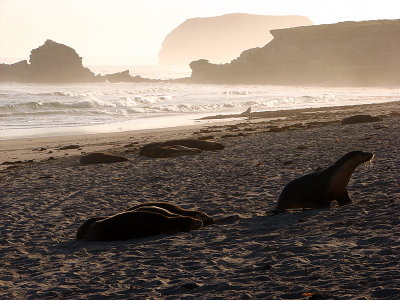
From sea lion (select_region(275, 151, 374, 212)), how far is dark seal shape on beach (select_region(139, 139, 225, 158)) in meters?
8.81

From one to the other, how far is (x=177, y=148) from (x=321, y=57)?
9003cm

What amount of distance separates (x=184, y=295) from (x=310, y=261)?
4.66 ft

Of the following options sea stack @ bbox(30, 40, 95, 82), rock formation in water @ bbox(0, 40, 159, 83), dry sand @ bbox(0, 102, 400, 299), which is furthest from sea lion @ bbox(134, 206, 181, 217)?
sea stack @ bbox(30, 40, 95, 82)

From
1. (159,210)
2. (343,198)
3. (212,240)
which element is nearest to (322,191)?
(343,198)

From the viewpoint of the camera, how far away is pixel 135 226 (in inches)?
324

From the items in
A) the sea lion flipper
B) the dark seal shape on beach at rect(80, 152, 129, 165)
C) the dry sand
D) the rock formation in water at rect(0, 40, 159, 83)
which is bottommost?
the dry sand

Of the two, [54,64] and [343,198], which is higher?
[54,64]

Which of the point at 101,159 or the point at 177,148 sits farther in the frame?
the point at 177,148

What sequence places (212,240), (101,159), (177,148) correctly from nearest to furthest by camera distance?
1. (212,240)
2. (101,159)
3. (177,148)

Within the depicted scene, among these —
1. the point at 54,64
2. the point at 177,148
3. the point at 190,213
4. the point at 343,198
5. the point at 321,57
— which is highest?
the point at 321,57

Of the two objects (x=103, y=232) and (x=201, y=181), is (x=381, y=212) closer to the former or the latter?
(x=103, y=232)

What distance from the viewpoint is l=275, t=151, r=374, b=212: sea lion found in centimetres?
889

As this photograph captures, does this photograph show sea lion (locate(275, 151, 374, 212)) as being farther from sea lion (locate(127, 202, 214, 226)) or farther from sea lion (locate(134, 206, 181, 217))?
sea lion (locate(134, 206, 181, 217))

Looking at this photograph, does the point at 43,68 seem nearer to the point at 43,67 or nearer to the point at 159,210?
the point at 43,67
